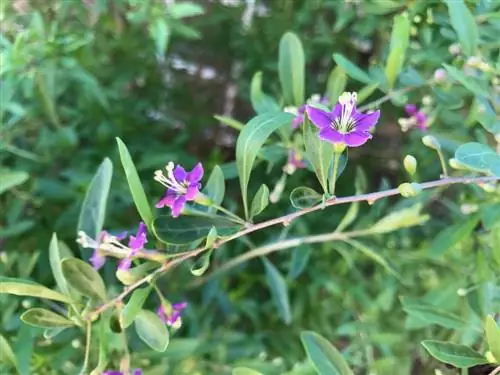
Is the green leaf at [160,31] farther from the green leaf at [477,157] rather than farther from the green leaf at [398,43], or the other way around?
the green leaf at [477,157]

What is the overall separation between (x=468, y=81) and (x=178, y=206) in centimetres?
32

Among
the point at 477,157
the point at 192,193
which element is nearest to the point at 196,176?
the point at 192,193

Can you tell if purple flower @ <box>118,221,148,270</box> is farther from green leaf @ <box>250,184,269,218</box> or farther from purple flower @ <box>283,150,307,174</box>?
purple flower @ <box>283,150,307,174</box>

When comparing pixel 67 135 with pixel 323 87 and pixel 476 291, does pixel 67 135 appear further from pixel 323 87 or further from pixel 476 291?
pixel 476 291

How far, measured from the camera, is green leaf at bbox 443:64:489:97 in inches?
27.4

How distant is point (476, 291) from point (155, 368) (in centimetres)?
36

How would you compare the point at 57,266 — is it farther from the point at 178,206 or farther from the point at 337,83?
the point at 337,83

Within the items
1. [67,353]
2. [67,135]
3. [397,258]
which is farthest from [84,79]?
[397,258]

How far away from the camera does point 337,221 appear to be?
1.09 meters

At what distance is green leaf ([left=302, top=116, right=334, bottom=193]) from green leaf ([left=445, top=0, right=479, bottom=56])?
0.25 metres

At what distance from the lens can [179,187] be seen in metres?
0.60

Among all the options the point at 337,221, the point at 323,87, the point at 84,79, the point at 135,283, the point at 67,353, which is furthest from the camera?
the point at 323,87

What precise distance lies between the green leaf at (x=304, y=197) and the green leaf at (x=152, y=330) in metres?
0.17

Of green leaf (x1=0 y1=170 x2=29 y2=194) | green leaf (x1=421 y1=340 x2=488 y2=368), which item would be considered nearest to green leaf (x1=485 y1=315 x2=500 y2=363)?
green leaf (x1=421 y1=340 x2=488 y2=368)
